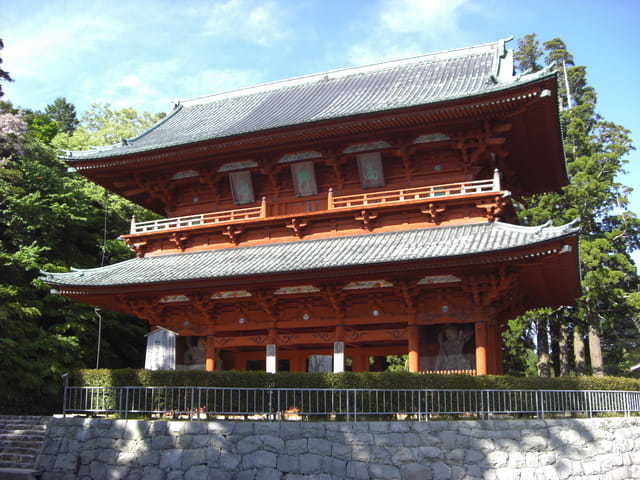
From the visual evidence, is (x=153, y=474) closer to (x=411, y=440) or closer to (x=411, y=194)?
(x=411, y=440)

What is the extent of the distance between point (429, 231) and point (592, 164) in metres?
21.0

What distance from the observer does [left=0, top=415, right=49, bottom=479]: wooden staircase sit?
17328 mm

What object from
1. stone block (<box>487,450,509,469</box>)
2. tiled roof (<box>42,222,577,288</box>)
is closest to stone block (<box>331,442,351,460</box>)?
stone block (<box>487,450,509,469</box>)

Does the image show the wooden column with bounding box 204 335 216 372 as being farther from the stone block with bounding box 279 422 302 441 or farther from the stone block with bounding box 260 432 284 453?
the stone block with bounding box 279 422 302 441

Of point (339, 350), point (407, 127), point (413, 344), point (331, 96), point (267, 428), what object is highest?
point (331, 96)

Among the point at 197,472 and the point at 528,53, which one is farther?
the point at 528,53

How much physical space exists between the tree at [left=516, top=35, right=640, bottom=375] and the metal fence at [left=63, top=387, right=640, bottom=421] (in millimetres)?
18351

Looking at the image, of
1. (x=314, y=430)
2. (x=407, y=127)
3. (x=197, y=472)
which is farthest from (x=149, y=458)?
(x=407, y=127)

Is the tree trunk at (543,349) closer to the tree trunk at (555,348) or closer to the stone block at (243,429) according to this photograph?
the tree trunk at (555,348)

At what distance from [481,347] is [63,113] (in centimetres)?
6654

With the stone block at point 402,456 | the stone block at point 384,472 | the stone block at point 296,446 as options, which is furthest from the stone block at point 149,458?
the stone block at point 402,456

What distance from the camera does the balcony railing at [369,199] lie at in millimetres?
20438

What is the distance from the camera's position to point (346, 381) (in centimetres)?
1677

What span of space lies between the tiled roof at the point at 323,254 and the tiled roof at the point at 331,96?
13.2ft
